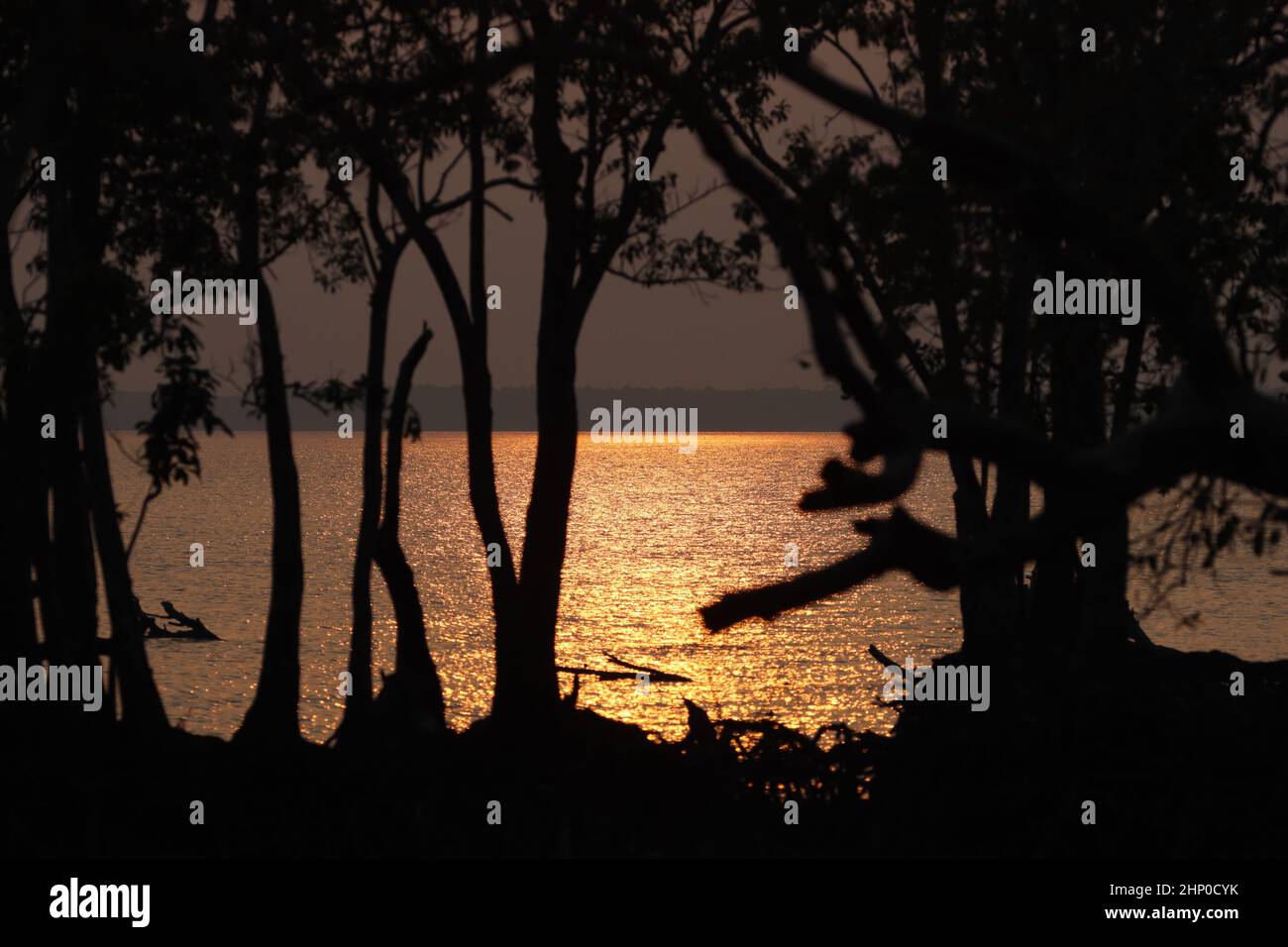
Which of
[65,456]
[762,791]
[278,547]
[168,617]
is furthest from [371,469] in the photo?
[168,617]

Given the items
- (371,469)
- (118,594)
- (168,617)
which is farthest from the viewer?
(168,617)

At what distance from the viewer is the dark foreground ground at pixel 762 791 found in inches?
507

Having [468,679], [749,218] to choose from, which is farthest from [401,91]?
[468,679]

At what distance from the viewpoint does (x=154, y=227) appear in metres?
18.7

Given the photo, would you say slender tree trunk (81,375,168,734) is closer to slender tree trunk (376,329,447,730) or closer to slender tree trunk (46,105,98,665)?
slender tree trunk (46,105,98,665)

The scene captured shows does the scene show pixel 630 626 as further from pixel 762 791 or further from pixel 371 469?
pixel 762 791

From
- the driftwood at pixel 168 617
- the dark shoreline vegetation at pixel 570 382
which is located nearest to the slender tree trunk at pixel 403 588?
the dark shoreline vegetation at pixel 570 382

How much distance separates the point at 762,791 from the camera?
14.2 m

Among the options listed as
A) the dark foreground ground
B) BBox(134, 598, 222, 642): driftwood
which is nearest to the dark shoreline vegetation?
the dark foreground ground

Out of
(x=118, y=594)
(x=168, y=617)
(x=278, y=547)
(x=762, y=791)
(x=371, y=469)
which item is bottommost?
(x=168, y=617)

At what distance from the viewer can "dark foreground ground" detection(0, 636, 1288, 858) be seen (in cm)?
1288

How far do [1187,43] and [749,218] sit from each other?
11.0m

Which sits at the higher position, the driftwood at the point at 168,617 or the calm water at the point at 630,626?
the driftwood at the point at 168,617

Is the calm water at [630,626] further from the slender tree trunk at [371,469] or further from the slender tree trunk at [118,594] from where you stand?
the slender tree trunk at [118,594]
